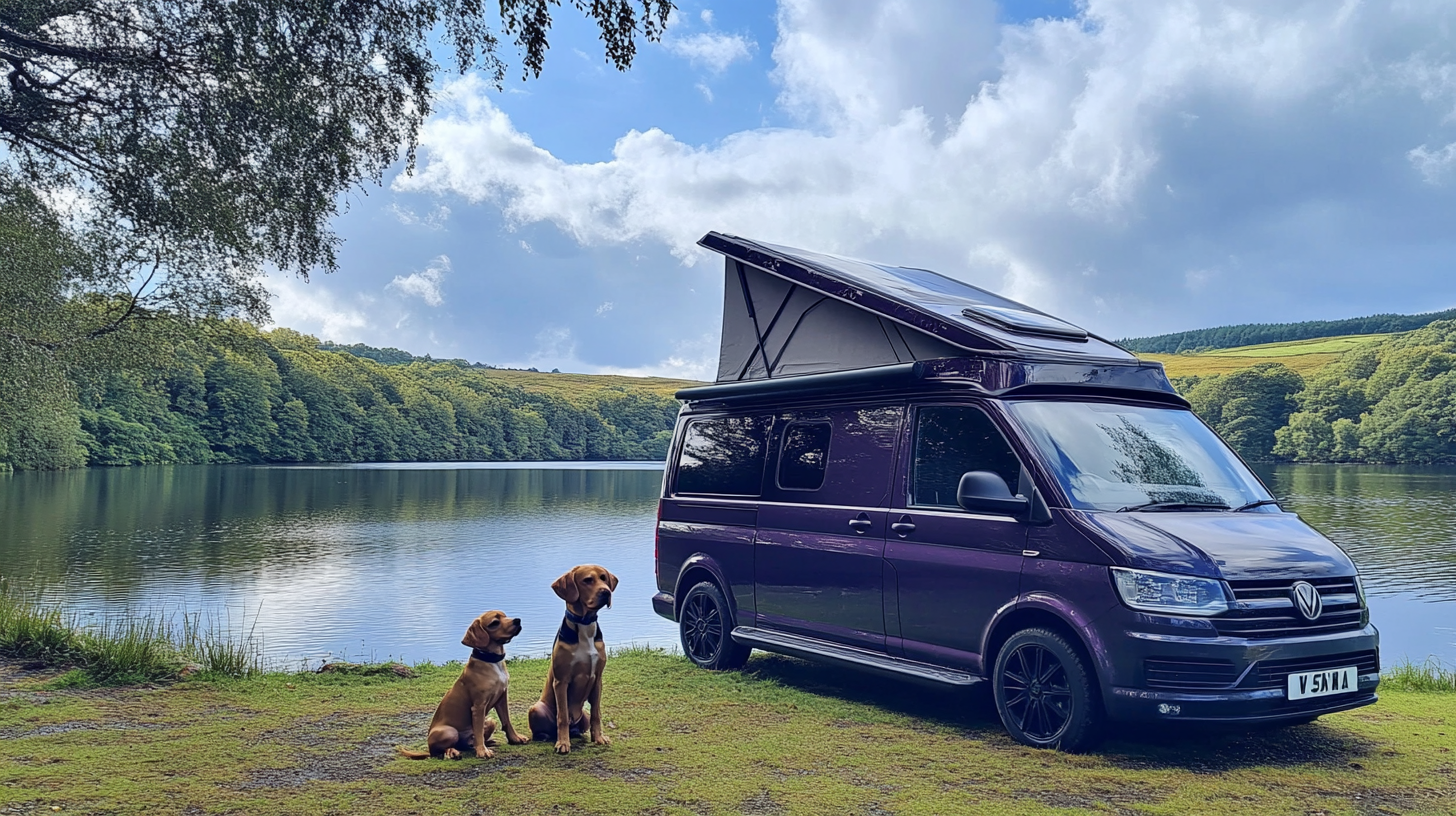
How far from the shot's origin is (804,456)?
8367 millimetres

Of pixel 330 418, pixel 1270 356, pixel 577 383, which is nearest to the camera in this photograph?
pixel 330 418

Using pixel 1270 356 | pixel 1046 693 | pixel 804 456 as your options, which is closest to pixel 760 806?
pixel 1046 693

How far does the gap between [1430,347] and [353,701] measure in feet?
393

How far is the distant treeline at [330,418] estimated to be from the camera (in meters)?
86.7

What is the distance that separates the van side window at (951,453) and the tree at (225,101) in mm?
5831

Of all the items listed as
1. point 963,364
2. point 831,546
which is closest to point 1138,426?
point 963,364

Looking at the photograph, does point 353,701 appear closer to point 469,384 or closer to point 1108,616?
point 1108,616

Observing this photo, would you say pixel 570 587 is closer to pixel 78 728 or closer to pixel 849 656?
pixel 849 656

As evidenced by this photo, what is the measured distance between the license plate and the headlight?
64 cm

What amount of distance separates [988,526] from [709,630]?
3309 millimetres

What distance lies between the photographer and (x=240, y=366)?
3871 inches

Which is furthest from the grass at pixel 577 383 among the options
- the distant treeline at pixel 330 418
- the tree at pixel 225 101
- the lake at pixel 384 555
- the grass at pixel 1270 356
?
the tree at pixel 225 101

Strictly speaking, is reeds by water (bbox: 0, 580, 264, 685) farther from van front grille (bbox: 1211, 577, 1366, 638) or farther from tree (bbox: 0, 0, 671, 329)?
van front grille (bbox: 1211, 577, 1366, 638)

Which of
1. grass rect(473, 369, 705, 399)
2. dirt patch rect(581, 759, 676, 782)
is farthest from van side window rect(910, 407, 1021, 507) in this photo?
grass rect(473, 369, 705, 399)
